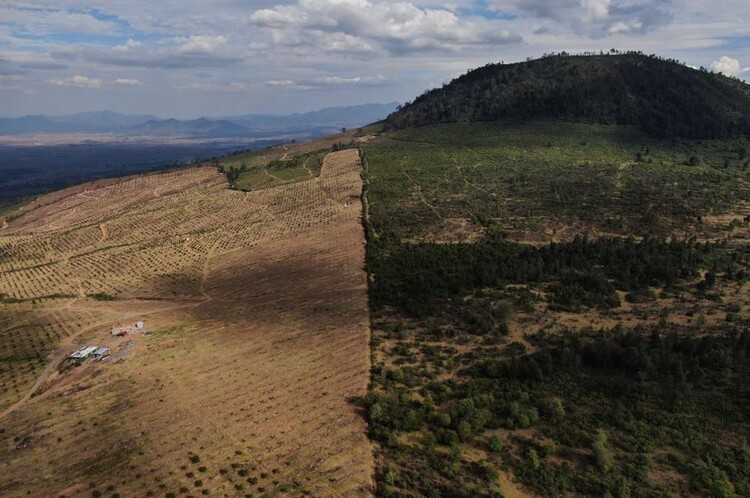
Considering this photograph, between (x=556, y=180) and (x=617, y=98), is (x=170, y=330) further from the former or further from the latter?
(x=617, y=98)

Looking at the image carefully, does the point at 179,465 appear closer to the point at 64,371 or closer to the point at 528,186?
the point at 64,371

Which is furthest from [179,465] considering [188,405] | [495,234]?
[495,234]

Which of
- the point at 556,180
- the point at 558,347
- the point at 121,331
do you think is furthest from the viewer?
the point at 556,180

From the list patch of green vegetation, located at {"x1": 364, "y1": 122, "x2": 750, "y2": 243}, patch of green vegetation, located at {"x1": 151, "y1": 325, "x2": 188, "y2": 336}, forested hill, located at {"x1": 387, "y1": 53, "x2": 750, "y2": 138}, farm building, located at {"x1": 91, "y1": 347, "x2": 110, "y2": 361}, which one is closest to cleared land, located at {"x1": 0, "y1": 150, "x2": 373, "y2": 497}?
patch of green vegetation, located at {"x1": 151, "y1": 325, "x2": 188, "y2": 336}

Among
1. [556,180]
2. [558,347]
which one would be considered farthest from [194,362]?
[556,180]

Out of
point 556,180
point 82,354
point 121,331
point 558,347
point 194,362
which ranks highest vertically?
point 556,180
